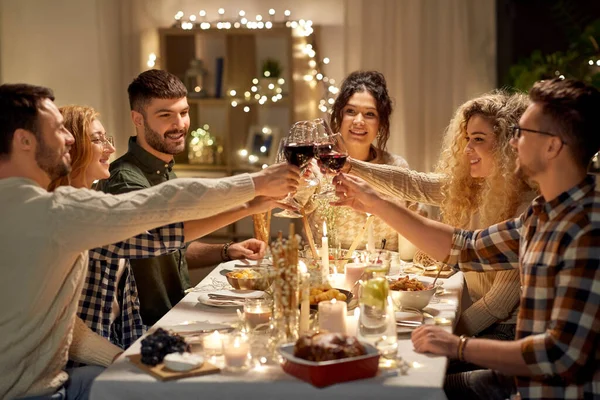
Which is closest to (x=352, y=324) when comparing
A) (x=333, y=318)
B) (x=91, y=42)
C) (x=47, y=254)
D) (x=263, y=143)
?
(x=333, y=318)

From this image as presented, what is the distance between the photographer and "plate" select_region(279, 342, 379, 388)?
1952mm

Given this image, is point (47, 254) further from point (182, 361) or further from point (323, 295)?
point (323, 295)

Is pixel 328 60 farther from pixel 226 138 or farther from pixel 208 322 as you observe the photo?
pixel 208 322

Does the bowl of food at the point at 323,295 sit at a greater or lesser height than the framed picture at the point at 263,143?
lesser

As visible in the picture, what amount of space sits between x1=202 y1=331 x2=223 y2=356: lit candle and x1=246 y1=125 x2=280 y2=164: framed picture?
13.0ft

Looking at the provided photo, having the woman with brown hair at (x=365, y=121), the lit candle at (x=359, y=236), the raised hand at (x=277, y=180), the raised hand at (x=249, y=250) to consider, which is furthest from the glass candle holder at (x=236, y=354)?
the woman with brown hair at (x=365, y=121)

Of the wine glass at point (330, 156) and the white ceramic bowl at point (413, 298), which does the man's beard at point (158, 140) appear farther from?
the white ceramic bowl at point (413, 298)

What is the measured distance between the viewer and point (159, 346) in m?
2.11

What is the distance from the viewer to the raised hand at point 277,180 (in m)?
2.64

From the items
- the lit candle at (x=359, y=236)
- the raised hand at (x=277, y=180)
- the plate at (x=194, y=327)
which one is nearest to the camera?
the plate at (x=194, y=327)

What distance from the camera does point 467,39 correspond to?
219 inches

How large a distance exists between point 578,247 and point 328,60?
13.4ft

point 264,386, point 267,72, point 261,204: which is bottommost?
point 264,386

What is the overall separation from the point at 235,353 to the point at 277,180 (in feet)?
2.45
